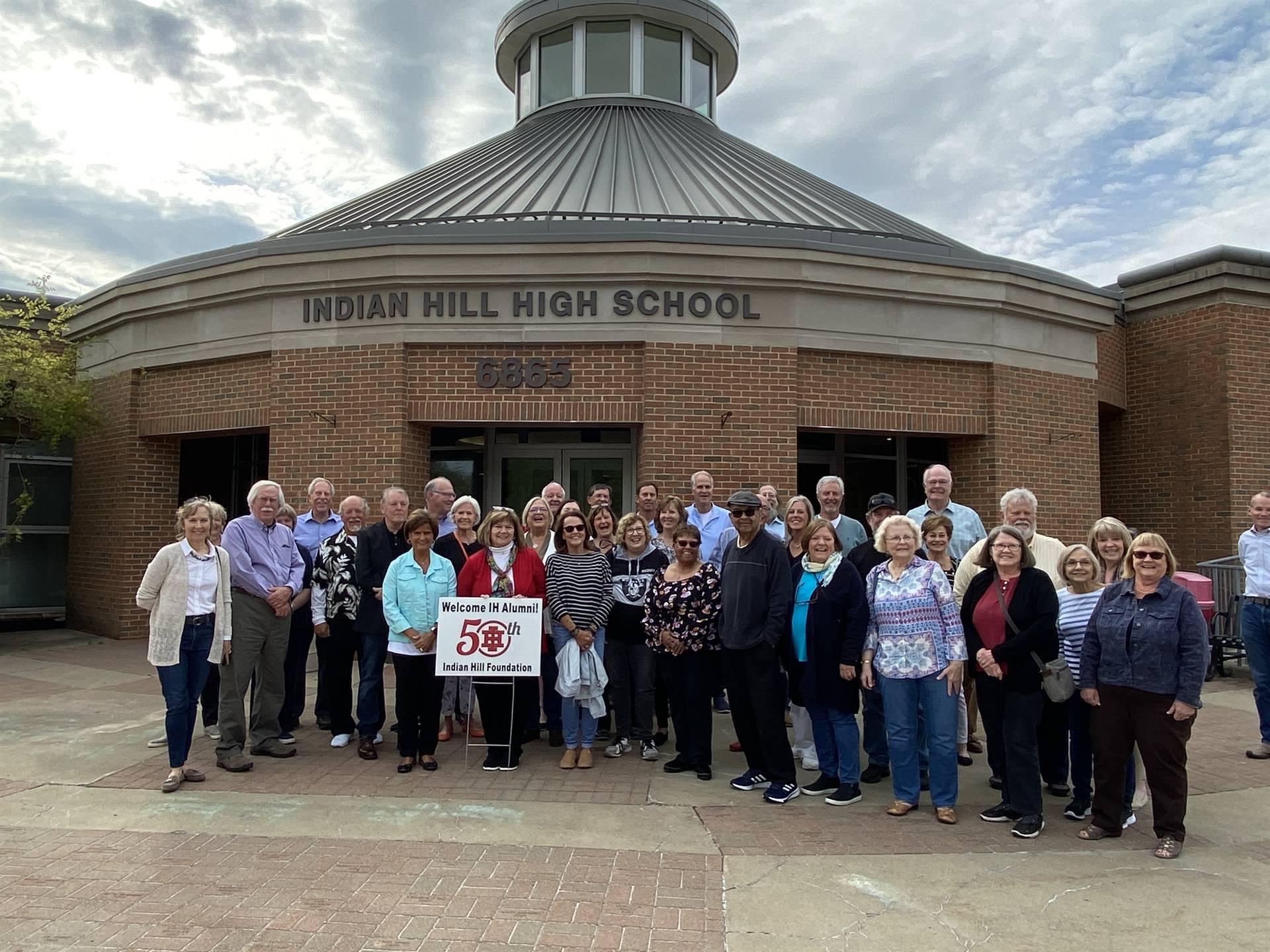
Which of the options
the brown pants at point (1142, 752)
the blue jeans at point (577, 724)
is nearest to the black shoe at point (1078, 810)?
the brown pants at point (1142, 752)

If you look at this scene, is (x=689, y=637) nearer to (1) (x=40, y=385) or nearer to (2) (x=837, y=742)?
(2) (x=837, y=742)

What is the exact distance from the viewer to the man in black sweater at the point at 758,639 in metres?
5.44

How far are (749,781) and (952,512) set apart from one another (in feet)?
8.77

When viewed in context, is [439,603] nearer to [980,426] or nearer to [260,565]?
[260,565]

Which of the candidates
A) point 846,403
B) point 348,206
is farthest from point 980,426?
point 348,206

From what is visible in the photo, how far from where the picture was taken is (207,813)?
5.06 meters

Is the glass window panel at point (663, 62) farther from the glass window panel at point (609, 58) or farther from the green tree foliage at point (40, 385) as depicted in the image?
the green tree foliage at point (40, 385)

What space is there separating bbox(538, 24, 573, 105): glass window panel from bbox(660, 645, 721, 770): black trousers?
14.3 m

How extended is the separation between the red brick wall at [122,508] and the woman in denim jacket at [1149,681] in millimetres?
11349

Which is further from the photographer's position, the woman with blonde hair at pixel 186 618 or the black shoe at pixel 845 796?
the woman with blonde hair at pixel 186 618

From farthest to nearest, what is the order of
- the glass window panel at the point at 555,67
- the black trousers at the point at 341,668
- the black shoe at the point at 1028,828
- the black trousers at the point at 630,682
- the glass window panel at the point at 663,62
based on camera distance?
the glass window panel at the point at 555,67, the glass window panel at the point at 663,62, the black trousers at the point at 341,668, the black trousers at the point at 630,682, the black shoe at the point at 1028,828

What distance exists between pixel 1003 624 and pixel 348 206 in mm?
12909

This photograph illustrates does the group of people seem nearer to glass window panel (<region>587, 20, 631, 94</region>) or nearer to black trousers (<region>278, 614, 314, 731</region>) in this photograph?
black trousers (<region>278, 614, 314, 731</region>)

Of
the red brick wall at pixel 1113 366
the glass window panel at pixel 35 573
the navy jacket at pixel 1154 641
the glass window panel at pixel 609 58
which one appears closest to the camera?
the navy jacket at pixel 1154 641
